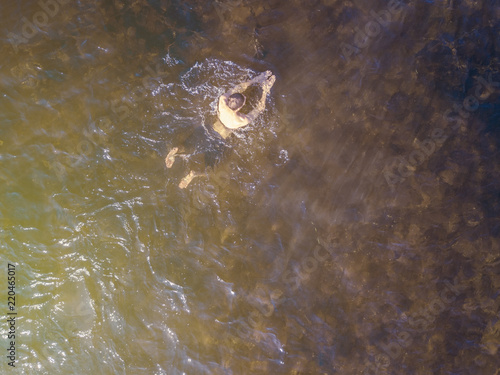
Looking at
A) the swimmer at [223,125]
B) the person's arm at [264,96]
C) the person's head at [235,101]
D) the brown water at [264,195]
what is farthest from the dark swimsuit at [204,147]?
the person's arm at [264,96]

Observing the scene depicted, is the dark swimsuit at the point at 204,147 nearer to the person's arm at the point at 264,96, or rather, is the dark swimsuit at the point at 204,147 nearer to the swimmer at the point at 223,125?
the swimmer at the point at 223,125

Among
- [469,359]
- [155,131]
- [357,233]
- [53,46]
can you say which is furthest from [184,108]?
[469,359]

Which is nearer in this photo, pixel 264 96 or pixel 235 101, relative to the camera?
pixel 235 101

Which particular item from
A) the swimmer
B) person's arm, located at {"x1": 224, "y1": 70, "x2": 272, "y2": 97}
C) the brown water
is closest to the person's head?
the swimmer

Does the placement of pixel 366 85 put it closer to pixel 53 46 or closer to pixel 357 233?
pixel 357 233

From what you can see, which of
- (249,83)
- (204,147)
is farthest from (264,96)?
(204,147)

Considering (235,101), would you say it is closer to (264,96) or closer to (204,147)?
(264,96)
